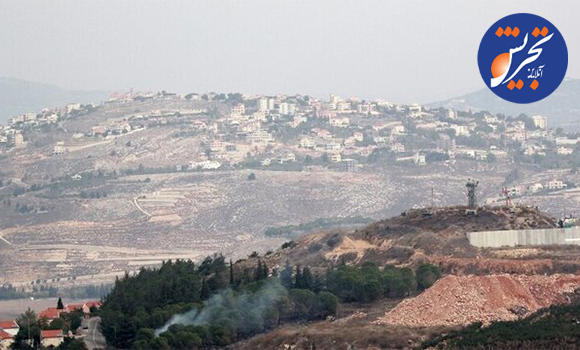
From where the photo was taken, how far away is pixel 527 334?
74.4 meters

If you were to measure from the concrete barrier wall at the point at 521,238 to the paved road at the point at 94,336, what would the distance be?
22.3 metres

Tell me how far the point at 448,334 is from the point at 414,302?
26.8 ft

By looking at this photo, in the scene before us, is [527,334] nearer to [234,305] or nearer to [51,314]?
[234,305]

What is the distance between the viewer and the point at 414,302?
8744 cm

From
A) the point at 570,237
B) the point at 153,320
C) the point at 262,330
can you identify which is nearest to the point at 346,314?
the point at 262,330

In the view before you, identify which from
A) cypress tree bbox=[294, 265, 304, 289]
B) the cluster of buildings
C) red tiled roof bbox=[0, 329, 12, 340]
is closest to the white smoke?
cypress tree bbox=[294, 265, 304, 289]

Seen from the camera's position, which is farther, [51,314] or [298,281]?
[51,314]

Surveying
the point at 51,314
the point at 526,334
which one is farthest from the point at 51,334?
the point at 526,334

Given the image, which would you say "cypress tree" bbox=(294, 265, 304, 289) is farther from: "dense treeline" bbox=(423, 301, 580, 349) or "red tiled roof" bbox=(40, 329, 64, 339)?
"dense treeline" bbox=(423, 301, 580, 349)

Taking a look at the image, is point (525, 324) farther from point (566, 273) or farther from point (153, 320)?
point (153, 320)

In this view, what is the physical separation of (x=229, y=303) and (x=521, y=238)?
1993 centimetres

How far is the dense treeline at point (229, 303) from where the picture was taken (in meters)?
90.0

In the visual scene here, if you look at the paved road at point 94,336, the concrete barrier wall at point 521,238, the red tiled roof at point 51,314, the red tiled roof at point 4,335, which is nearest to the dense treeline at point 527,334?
the concrete barrier wall at point 521,238

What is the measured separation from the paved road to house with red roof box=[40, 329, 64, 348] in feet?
4.84
